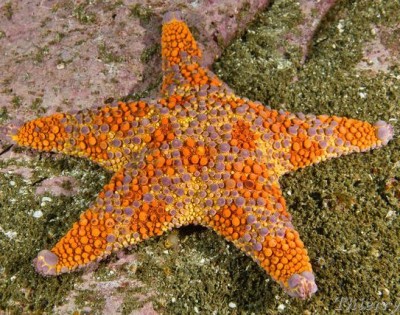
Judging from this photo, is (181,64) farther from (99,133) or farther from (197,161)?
(197,161)

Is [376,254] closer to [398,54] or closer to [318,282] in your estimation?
[318,282]

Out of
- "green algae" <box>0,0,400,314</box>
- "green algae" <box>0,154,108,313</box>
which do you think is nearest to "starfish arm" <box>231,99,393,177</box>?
"green algae" <box>0,0,400,314</box>

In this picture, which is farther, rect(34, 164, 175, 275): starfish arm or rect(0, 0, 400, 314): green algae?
rect(0, 0, 400, 314): green algae

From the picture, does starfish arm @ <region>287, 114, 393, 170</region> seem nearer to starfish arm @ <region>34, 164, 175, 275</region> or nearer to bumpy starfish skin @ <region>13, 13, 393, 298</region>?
bumpy starfish skin @ <region>13, 13, 393, 298</region>

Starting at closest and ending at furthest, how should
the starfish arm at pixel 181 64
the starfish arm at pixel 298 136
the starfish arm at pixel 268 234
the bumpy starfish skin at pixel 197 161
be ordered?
the starfish arm at pixel 268 234 → the bumpy starfish skin at pixel 197 161 → the starfish arm at pixel 298 136 → the starfish arm at pixel 181 64

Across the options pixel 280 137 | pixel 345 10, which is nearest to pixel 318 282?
pixel 280 137

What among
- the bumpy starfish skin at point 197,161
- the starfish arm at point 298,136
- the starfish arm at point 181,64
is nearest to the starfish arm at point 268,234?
the bumpy starfish skin at point 197,161

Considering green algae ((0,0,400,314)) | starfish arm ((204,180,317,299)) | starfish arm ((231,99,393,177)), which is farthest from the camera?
starfish arm ((231,99,393,177))

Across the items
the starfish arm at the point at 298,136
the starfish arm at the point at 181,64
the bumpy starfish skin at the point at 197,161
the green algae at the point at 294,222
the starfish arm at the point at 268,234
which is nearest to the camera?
the starfish arm at the point at 268,234

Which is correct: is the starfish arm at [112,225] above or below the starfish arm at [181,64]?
below

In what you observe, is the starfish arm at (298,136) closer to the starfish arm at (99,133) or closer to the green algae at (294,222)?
the green algae at (294,222)
